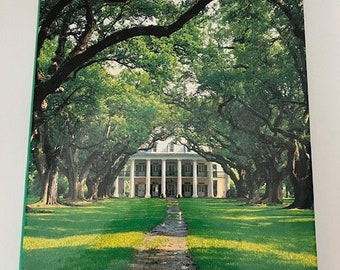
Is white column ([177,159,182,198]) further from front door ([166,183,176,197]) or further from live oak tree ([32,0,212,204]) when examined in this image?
live oak tree ([32,0,212,204])

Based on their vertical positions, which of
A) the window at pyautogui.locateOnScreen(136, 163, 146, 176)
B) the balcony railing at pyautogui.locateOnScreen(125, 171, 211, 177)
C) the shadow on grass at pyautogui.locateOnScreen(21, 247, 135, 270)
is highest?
the window at pyautogui.locateOnScreen(136, 163, 146, 176)

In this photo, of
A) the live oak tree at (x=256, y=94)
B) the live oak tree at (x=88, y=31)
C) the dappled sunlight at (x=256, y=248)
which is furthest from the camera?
the live oak tree at (x=88, y=31)

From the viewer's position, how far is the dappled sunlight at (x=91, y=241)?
1890mm

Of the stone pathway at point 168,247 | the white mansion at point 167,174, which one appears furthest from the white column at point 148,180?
the stone pathway at point 168,247

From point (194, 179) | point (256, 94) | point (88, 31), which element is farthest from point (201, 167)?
point (88, 31)

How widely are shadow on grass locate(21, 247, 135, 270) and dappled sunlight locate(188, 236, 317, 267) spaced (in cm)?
28

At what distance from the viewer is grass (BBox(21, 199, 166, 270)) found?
73.7 inches

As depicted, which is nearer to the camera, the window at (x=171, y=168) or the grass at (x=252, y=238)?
the grass at (x=252, y=238)

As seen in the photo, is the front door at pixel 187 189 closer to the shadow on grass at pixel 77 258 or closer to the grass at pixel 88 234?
the grass at pixel 88 234

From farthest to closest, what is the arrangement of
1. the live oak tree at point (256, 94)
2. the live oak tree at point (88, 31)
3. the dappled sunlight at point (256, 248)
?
the live oak tree at point (88, 31), the live oak tree at point (256, 94), the dappled sunlight at point (256, 248)

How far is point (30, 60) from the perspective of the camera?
2.04 metres

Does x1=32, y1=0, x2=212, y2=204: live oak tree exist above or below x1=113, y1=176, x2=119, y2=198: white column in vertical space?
above

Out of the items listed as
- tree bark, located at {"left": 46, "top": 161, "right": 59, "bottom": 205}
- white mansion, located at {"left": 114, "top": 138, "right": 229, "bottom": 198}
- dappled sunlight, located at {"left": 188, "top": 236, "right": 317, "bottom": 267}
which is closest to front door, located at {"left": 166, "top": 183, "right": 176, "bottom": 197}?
white mansion, located at {"left": 114, "top": 138, "right": 229, "bottom": 198}

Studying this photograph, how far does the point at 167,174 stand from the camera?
6.68 feet
